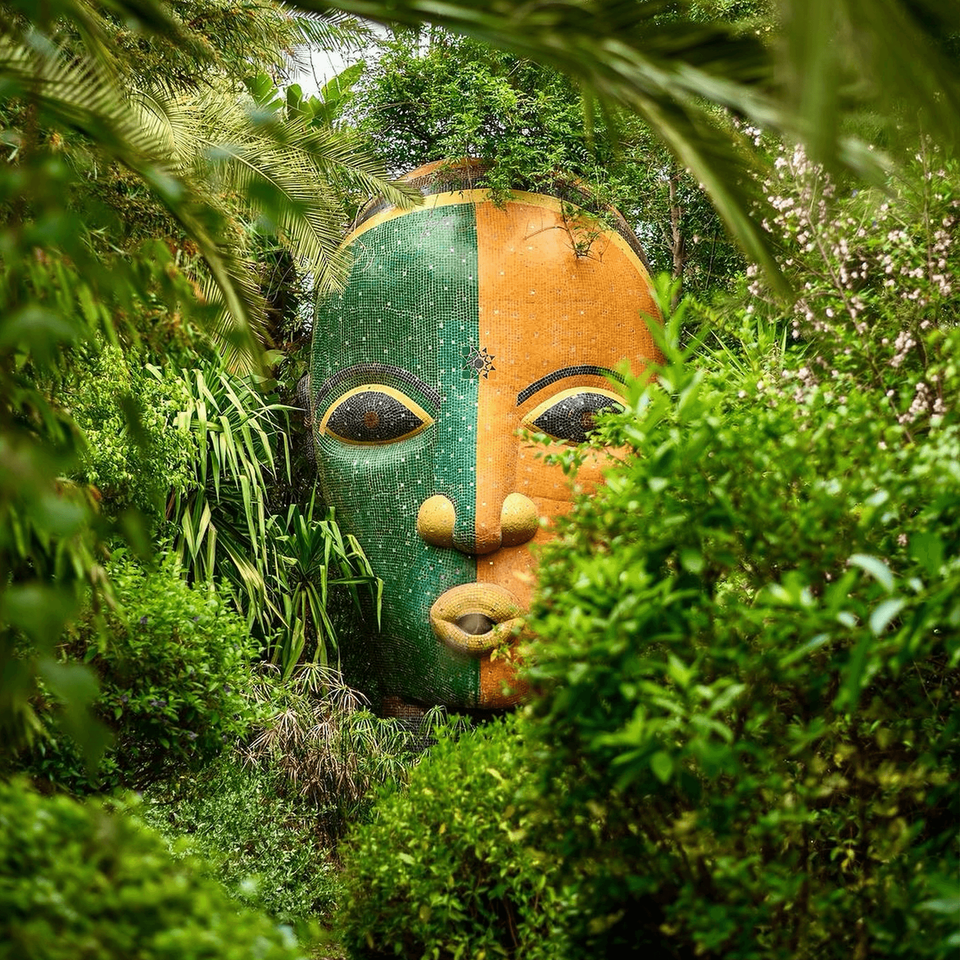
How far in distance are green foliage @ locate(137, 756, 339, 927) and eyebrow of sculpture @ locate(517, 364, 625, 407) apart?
2.25 metres

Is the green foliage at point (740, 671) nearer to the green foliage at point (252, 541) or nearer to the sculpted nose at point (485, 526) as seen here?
the sculpted nose at point (485, 526)

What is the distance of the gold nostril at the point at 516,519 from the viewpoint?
5434 mm

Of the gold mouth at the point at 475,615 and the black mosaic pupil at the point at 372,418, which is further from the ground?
the black mosaic pupil at the point at 372,418

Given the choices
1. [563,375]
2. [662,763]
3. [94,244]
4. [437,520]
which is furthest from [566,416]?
[662,763]

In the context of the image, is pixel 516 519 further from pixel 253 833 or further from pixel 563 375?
pixel 253 833

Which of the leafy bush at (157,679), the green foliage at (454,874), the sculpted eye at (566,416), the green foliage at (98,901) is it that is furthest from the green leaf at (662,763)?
the sculpted eye at (566,416)

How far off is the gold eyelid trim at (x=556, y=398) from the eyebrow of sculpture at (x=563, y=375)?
0.07 metres

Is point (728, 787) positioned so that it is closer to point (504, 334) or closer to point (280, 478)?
point (504, 334)

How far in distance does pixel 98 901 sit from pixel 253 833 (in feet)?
11.2

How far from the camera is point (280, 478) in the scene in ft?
24.0

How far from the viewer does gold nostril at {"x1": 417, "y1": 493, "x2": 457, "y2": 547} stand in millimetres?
5504

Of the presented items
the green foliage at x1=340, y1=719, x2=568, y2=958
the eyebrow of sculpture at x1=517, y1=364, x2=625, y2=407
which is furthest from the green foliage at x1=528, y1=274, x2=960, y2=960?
the eyebrow of sculpture at x1=517, y1=364, x2=625, y2=407

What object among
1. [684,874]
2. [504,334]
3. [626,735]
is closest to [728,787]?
[684,874]

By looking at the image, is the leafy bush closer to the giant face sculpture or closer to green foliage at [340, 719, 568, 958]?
green foliage at [340, 719, 568, 958]
